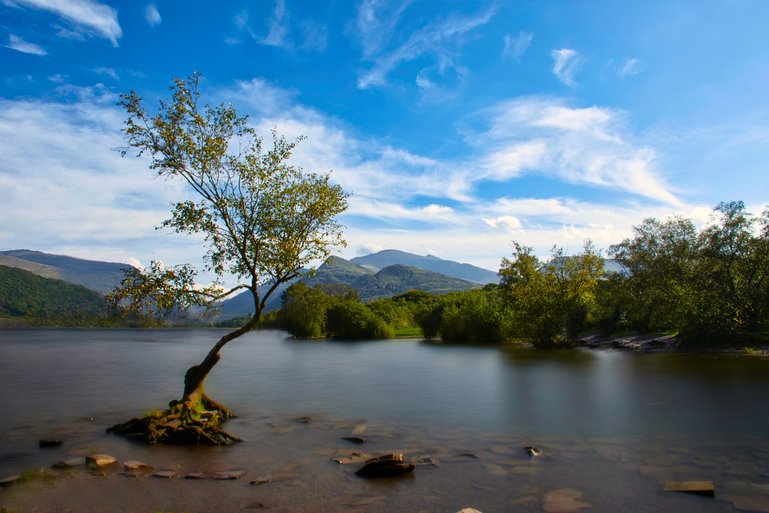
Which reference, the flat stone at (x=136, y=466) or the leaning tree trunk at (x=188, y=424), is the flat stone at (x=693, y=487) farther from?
the flat stone at (x=136, y=466)

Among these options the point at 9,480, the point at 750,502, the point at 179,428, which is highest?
the point at 750,502

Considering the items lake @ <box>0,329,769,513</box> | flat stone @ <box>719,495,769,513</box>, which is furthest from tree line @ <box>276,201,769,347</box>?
flat stone @ <box>719,495,769,513</box>

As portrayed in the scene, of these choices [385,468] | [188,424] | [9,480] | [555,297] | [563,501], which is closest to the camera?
[563,501]

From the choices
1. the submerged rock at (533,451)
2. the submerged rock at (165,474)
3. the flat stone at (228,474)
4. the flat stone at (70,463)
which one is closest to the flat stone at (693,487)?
the submerged rock at (533,451)

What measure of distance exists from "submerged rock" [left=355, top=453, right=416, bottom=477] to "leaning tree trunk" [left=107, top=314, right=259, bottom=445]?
26.6 ft

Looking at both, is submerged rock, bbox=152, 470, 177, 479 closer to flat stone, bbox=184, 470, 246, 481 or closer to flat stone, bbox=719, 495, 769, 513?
flat stone, bbox=184, 470, 246, 481

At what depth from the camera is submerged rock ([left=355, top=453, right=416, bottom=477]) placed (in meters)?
17.4

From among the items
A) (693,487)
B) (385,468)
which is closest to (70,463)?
(385,468)

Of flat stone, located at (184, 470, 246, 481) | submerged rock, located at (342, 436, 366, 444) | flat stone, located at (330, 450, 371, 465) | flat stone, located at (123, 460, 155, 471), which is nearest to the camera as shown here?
flat stone, located at (184, 470, 246, 481)

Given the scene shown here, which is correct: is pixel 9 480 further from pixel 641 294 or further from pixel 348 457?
pixel 641 294

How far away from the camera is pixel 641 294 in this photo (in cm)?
9088

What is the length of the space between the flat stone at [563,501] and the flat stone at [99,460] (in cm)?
1608

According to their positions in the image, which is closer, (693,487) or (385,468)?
(693,487)

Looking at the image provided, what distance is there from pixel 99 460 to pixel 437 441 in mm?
14046
